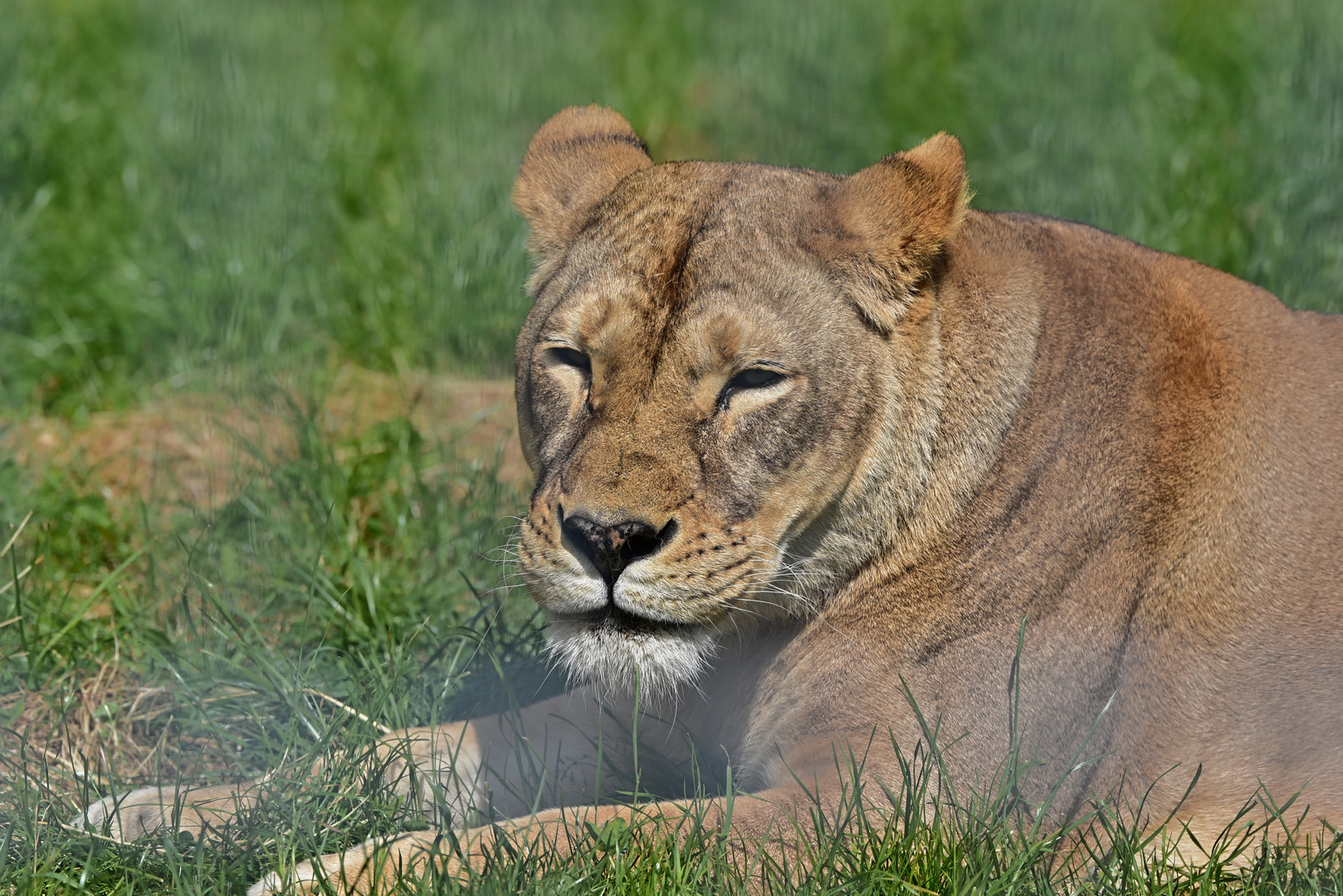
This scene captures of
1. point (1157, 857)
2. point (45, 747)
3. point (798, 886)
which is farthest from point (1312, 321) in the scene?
point (45, 747)

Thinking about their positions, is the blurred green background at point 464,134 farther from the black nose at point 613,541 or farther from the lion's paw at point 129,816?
the black nose at point 613,541

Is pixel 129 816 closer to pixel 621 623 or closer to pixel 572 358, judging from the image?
pixel 621 623

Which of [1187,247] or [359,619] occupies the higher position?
[1187,247]

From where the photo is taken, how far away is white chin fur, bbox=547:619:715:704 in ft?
10.2

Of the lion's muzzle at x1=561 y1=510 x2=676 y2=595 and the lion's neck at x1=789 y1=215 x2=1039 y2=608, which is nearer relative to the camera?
the lion's muzzle at x1=561 y1=510 x2=676 y2=595

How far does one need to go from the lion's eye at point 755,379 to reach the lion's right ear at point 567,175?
0.75m

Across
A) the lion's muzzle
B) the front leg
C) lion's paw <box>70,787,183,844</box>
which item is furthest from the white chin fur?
lion's paw <box>70,787,183,844</box>

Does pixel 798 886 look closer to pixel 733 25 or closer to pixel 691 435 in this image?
pixel 691 435

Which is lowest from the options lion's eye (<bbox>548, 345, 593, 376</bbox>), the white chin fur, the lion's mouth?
the white chin fur

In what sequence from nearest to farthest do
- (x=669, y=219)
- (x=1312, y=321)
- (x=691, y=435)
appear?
1. (x=691, y=435)
2. (x=669, y=219)
3. (x=1312, y=321)

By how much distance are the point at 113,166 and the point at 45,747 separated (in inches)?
172

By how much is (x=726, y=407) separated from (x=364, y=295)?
352 cm

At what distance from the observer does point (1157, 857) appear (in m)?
3.25

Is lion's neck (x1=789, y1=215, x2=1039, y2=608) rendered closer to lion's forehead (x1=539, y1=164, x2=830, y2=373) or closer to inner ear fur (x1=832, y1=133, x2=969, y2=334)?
inner ear fur (x1=832, y1=133, x2=969, y2=334)
